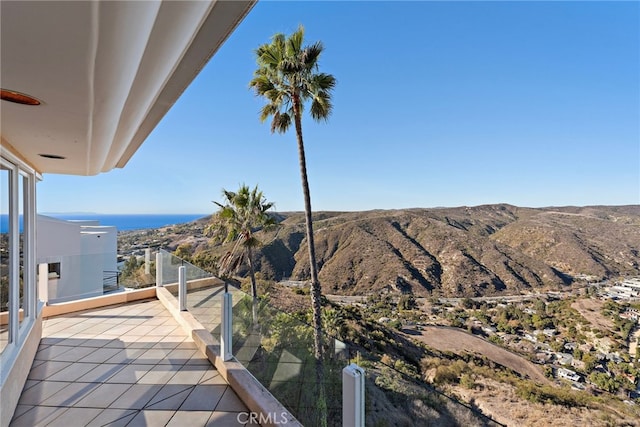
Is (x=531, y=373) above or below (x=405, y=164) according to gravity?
below

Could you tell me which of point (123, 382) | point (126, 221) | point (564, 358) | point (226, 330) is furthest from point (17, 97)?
point (126, 221)

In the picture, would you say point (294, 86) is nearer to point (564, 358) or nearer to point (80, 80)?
point (80, 80)

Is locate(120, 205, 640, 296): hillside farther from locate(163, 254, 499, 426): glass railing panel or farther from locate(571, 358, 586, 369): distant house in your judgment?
locate(163, 254, 499, 426): glass railing panel

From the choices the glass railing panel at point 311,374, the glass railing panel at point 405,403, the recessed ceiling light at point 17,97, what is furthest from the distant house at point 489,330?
the recessed ceiling light at point 17,97

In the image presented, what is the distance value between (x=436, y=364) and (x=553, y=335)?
1319cm

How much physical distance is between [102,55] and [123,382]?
129 inches

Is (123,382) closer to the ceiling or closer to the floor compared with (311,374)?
closer to the floor

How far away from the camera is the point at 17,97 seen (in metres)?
1.59

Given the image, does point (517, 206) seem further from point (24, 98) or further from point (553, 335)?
point (24, 98)

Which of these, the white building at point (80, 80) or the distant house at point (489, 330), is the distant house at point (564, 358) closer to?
the distant house at point (489, 330)

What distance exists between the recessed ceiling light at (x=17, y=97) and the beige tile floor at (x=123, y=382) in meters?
2.51

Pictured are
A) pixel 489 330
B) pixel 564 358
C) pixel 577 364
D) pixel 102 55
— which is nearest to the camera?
pixel 102 55

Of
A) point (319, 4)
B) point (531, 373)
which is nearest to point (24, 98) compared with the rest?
point (319, 4)

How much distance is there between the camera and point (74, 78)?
4.50 feet
